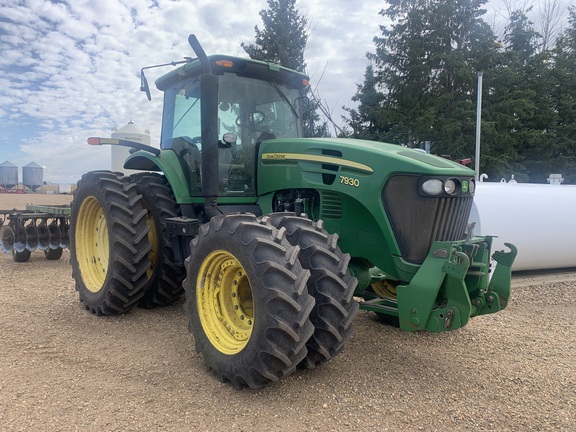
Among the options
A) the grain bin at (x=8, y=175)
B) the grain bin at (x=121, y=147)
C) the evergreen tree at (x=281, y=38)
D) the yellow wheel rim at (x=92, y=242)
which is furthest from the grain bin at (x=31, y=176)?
the yellow wheel rim at (x=92, y=242)

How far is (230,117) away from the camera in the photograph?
4.61 metres

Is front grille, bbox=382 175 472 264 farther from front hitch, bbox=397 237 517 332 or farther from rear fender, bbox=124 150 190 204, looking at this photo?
rear fender, bbox=124 150 190 204

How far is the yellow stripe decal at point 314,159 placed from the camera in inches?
146

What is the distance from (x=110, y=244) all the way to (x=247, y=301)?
1.91 metres

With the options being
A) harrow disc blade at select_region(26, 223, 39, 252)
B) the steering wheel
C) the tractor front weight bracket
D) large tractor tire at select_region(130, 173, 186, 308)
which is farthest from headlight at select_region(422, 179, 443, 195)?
harrow disc blade at select_region(26, 223, 39, 252)

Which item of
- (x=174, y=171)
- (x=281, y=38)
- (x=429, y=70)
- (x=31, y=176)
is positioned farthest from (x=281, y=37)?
(x=31, y=176)

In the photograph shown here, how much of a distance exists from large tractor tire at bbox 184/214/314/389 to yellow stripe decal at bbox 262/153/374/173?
0.90 metres

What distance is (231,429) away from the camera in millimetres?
2779

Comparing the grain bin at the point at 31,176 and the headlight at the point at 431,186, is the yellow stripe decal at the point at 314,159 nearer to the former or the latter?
the headlight at the point at 431,186

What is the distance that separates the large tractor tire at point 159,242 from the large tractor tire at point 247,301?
141 cm

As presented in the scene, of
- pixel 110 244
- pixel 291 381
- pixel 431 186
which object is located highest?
pixel 431 186

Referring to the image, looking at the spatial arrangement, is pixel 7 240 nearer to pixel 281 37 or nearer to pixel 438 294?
pixel 438 294

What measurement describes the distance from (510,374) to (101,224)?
14.5ft

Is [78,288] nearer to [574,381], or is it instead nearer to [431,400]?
[431,400]
